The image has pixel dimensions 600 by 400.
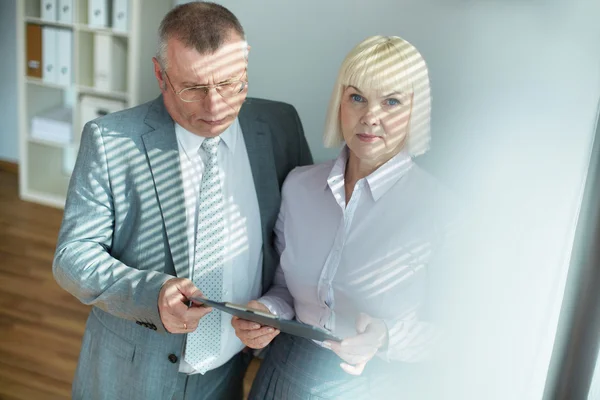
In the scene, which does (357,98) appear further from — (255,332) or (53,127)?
(53,127)

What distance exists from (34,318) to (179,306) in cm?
182

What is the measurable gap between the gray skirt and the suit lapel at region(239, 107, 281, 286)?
0.23 meters

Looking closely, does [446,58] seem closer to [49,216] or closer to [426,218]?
[426,218]

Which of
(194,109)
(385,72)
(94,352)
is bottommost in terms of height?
(94,352)

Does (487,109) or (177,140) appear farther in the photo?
(177,140)

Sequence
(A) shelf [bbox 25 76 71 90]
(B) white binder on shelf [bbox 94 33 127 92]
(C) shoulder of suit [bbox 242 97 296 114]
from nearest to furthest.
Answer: (C) shoulder of suit [bbox 242 97 296 114] < (B) white binder on shelf [bbox 94 33 127 92] < (A) shelf [bbox 25 76 71 90]

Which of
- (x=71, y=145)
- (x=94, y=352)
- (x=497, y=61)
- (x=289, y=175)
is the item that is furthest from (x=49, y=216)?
(x=497, y=61)

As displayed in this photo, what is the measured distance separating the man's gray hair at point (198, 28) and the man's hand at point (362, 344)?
571 mm

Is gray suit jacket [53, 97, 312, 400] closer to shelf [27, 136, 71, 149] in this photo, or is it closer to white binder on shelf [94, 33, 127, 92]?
white binder on shelf [94, 33, 127, 92]

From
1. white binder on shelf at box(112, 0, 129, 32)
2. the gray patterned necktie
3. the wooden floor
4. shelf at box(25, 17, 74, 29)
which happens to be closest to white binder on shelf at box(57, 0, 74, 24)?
shelf at box(25, 17, 74, 29)

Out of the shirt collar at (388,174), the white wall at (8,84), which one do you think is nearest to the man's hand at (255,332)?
the shirt collar at (388,174)

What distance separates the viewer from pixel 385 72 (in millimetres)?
1124

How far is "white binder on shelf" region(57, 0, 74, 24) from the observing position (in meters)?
3.52

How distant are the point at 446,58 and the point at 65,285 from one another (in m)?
0.87
